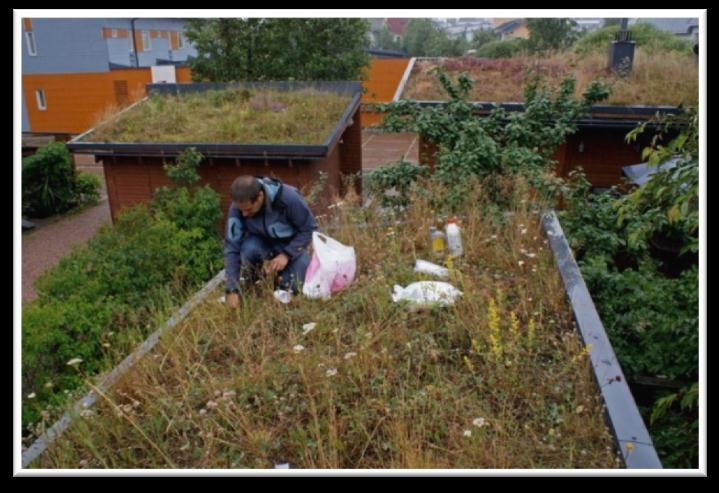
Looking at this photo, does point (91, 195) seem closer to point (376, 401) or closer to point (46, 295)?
point (46, 295)

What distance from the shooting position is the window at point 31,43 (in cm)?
2512

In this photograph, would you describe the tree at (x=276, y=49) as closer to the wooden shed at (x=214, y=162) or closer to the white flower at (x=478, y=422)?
the wooden shed at (x=214, y=162)

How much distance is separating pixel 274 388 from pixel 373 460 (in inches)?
29.7

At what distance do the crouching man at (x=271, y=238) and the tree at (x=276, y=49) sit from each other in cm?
1375

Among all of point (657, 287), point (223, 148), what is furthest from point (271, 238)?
point (223, 148)

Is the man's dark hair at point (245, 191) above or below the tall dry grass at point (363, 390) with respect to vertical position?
above

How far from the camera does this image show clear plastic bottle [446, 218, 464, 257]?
15.5ft

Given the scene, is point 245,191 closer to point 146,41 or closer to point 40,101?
point 40,101

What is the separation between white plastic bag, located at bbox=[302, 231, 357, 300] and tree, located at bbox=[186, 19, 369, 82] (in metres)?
14.0

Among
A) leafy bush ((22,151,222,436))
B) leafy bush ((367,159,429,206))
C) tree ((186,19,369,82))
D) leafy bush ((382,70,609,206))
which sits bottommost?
leafy bush ((22,151,222,436))

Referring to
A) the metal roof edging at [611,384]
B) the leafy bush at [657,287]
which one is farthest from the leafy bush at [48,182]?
the metal roof edging at [611,384]

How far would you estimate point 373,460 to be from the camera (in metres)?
Result: 2.56

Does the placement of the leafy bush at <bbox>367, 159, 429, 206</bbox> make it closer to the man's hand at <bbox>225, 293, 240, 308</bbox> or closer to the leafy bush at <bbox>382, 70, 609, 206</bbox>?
the leafy bush at <bbox>382, 70, 609, 206</bbox>

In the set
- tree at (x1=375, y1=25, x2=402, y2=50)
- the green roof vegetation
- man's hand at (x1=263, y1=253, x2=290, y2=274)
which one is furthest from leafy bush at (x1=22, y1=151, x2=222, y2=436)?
tree at (x1=375, y1=25, x2=402, y2=50)
